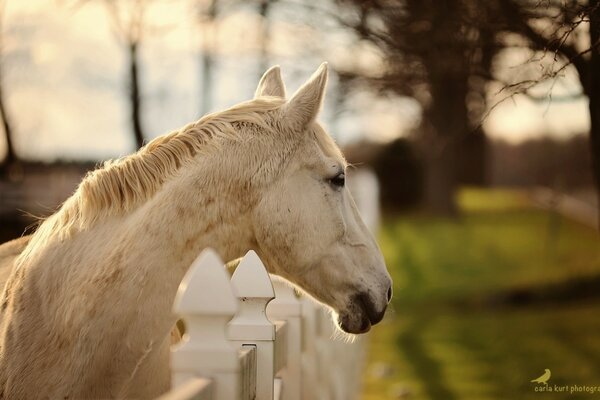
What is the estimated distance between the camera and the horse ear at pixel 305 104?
3.95m

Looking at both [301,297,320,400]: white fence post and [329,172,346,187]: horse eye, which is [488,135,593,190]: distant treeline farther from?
[329,172,346,187]: horse eye

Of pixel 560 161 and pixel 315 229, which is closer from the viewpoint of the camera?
pixel 315 229

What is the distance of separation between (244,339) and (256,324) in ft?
0.24

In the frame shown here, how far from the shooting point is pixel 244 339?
3.36 metres

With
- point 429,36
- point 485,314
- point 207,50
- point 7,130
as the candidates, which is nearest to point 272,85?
point 429,36

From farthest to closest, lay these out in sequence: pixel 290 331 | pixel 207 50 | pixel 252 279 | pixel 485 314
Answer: pixel 207 50
pixel 485 314
pixel 290 331
pixel 252 279

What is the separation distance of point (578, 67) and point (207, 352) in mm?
3313

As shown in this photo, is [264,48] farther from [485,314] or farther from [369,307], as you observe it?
[369,307]

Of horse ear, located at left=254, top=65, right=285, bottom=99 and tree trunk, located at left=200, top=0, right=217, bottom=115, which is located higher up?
tree trunk, located at left=200, top=0, right=217, bottom=115

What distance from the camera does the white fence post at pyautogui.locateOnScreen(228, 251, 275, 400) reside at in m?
3.31

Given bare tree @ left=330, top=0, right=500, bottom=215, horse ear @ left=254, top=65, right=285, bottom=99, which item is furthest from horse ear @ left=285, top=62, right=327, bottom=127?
bare tree @ left=330, top=0, right=500, bottom=215

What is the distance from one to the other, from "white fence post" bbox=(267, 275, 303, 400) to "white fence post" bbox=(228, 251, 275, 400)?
89 cm

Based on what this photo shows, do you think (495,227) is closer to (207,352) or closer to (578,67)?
(578,67)

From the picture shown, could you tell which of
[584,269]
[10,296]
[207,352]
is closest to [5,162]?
[584,269]
